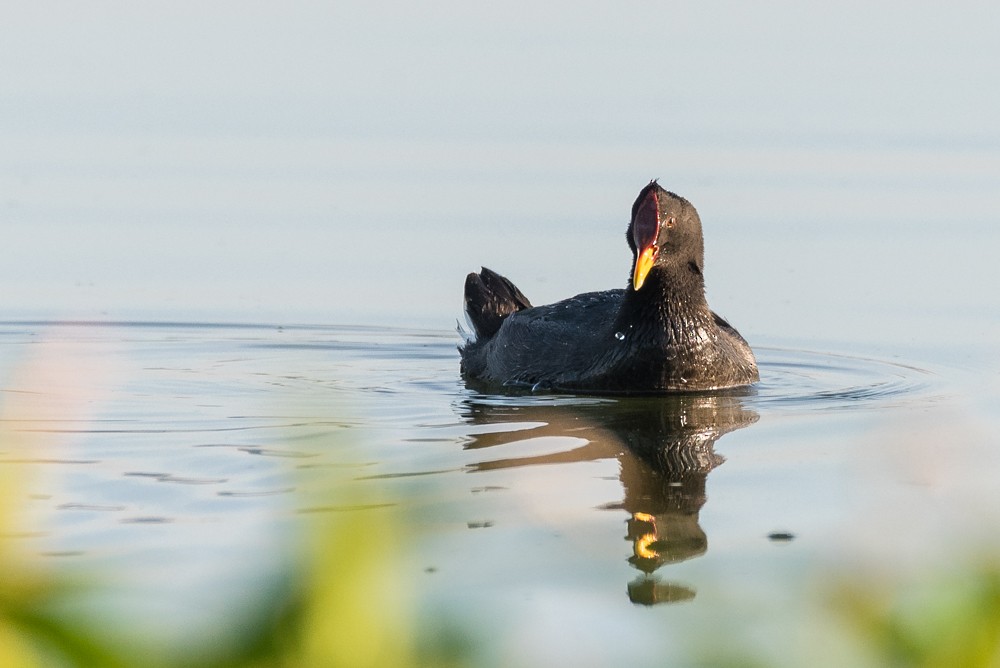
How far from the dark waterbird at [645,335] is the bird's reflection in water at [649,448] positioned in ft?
0.82

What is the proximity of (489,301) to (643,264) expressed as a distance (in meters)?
2.22

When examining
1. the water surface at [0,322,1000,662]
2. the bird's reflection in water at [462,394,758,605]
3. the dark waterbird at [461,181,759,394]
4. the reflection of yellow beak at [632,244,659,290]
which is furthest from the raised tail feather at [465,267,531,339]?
the bird's reflection in water at [462,394,758,605]

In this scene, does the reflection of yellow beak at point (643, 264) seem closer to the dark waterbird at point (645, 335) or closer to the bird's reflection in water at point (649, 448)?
the dark waterbird at point (645, 335)

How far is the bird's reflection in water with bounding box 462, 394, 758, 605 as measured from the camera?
18.8 ft

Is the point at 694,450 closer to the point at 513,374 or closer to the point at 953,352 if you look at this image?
the point at 513,374

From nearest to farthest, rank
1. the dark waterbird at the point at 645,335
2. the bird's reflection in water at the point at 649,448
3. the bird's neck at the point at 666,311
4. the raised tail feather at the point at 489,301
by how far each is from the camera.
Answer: the bird's reflection in water at the point at 649,448
the dark waterbird at the point at 645,335
the bird's neck at the point at 666,311
the raised tail feather at the point at 489,301

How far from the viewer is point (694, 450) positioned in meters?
7.91

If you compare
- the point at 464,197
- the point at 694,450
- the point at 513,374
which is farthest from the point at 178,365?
the point at 464,197

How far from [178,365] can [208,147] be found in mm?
8996

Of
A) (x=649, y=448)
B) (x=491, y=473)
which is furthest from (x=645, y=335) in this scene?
(x=491, y=473)

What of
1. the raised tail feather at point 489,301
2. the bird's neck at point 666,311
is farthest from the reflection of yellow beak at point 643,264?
the raised tail feather at point 489,301

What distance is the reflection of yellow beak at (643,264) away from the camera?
9.52 m

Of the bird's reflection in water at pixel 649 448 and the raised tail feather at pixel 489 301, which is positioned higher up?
the raised tail feather at pixel 489 301

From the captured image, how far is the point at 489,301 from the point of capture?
11656 mm
